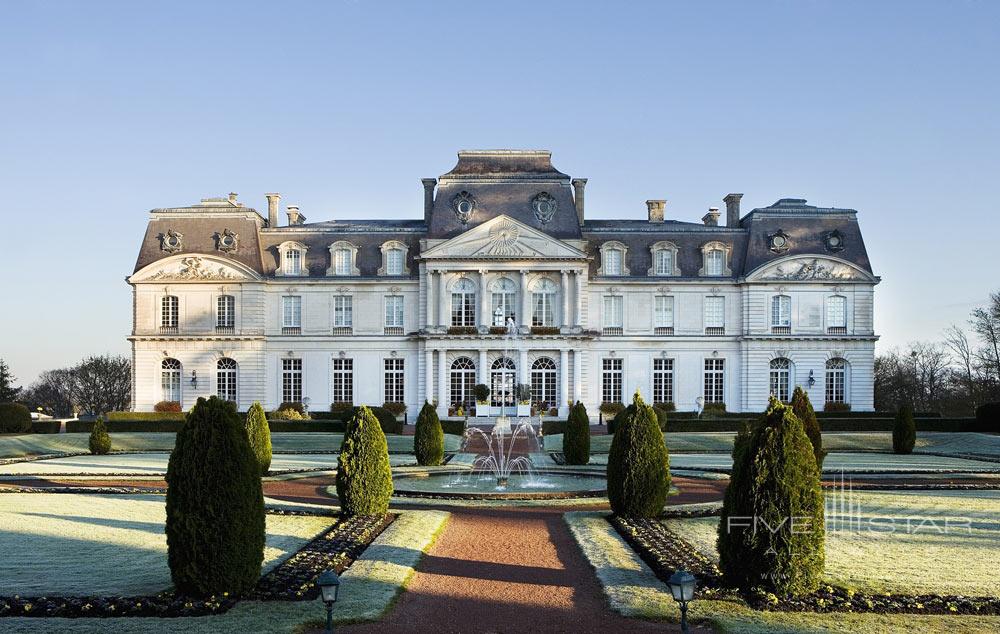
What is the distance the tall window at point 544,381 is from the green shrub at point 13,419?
24.0 metres

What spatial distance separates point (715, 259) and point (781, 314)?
4611 millimetres

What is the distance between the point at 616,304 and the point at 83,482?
32.1 metres

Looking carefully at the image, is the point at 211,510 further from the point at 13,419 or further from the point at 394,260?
the point at 394,260

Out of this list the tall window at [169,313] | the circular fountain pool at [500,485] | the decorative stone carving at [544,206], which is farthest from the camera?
the tall window at [169,313]

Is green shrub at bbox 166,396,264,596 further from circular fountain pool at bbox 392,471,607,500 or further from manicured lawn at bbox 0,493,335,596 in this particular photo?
circular fountain pool at bbox 392,471,607,500

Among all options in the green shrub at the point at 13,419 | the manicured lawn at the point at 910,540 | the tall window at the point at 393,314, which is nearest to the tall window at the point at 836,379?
the tall window at the point at 393,314

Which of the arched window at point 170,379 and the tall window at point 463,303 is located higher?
the tall window at point 463,303

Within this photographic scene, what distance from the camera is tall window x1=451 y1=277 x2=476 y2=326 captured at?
47.4 meters

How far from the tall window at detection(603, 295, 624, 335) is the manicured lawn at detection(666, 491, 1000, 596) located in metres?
29.8

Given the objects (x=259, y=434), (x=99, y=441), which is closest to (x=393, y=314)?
(x=99, y=441)

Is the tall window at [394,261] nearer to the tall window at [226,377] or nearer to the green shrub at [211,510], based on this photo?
the tall window at [226,377]

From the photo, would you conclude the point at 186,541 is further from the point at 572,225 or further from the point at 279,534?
the point at 572,225

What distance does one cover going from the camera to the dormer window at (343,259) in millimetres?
48688

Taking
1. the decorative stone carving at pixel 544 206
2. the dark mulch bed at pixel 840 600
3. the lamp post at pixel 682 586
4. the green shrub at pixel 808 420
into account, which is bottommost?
the dark mulch bed at pixel 840 600
